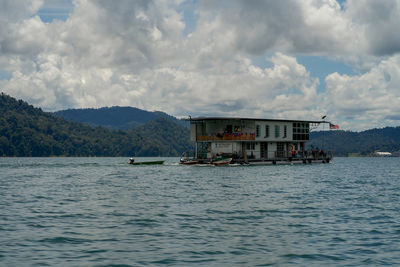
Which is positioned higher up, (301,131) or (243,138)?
(301,131)

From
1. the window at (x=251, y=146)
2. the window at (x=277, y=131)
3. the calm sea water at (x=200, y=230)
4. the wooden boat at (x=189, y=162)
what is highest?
the window at (x=277, y=131)

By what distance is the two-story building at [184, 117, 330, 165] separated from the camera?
252 ft

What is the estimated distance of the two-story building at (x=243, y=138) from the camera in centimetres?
7675

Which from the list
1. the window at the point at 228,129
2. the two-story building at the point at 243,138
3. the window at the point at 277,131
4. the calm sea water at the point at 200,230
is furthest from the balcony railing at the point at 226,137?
the calm sea water at the point at 200,230

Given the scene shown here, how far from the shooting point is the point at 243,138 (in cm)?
7681

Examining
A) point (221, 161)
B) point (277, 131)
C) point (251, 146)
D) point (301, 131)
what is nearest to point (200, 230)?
point (221, 161)

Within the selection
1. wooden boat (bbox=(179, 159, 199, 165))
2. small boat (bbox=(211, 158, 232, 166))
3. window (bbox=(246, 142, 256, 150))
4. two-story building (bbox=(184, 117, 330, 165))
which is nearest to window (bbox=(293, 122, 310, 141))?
two-story building (bbox=(184, 117, 330, 165))

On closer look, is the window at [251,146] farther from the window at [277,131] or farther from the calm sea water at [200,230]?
the calm sea water at [200,230]

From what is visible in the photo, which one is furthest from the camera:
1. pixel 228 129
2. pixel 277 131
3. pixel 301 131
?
pixel 301 131

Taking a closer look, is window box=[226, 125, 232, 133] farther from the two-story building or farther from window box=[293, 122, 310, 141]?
window box=[293, 122, 310, 141]

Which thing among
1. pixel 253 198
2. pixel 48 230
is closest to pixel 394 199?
pixel 253 198

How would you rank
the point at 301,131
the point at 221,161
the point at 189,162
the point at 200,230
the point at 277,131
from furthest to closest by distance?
the point at 301,131 → the point at 277,131 → the point at 189,162 → the point at 221,161 → the point at 200,230

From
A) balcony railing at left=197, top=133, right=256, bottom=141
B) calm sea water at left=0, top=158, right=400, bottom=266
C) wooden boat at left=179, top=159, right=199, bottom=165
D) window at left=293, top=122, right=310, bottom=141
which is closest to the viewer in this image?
calm sea water at left=0, top=158, right=400, bottom=266

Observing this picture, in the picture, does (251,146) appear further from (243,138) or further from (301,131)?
(301,131)
